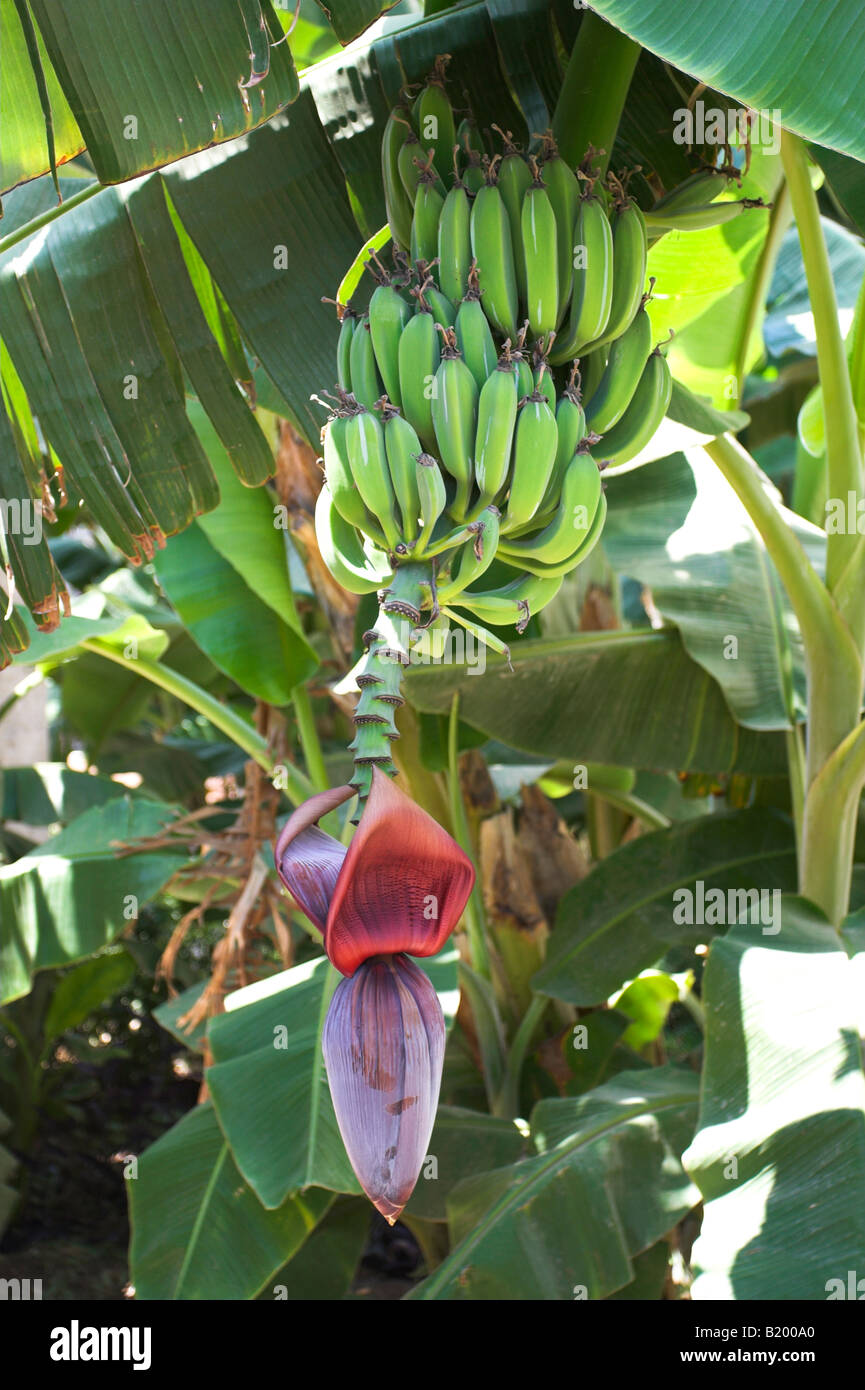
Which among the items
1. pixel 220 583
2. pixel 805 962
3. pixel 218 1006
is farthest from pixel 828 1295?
pixel 220 583

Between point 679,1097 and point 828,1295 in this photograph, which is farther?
point 679,1097

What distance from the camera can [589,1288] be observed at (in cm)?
160

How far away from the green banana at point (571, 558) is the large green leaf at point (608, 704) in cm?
85

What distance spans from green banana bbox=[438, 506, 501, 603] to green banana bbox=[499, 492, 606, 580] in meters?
0.11

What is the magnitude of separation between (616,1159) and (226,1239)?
28.6 inches

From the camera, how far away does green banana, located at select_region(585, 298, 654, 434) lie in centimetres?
110

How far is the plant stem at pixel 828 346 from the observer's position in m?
1.53

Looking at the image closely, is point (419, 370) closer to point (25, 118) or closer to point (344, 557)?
point (344, 557)

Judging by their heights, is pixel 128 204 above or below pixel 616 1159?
above

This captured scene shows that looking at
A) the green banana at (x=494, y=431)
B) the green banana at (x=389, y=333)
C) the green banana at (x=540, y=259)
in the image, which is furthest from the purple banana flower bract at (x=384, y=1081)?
the green banana at (x=540, y=259)

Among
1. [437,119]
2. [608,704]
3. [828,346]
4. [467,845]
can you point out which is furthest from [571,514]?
[467,845]

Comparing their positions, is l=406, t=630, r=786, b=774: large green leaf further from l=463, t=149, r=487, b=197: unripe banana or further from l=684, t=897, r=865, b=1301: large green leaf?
l=463, t=149, r=487, b=197: unripe banana
